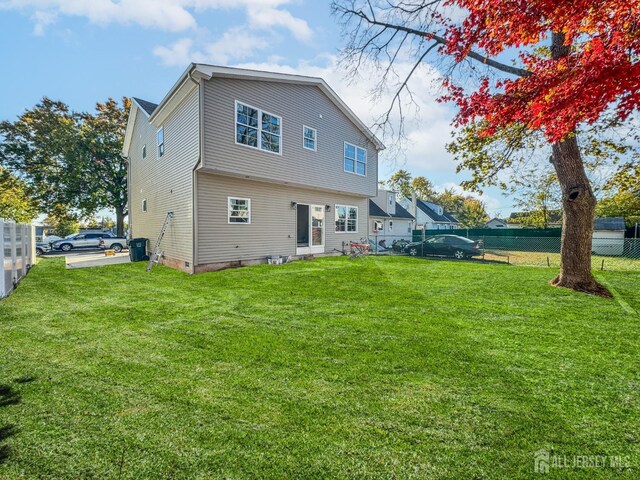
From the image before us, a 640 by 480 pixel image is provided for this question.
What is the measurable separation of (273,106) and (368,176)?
6526mm

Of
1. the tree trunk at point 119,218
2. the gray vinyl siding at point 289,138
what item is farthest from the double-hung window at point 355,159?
the tree trunk at point 119,218

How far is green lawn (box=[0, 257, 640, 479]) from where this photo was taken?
1.92 metres

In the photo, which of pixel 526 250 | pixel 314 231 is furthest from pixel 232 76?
pixel 526 250

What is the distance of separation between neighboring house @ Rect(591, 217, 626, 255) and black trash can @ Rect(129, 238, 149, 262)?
23.1 metres

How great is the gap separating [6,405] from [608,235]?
28.8 m

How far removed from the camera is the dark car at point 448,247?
15547mm

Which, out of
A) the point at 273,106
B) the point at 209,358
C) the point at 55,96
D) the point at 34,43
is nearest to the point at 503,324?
the point at 209,358

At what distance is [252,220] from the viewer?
429 inches

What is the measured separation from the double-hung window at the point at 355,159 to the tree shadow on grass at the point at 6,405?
1325 centimetres

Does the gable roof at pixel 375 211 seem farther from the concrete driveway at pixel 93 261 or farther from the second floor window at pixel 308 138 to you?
the concrete driveway at pixel 93 261

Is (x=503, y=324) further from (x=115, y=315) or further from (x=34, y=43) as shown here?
(x=34, y=43)

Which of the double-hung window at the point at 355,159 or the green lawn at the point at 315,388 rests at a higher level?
the double-hung window at the point at 355,159

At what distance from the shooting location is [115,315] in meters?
5.05

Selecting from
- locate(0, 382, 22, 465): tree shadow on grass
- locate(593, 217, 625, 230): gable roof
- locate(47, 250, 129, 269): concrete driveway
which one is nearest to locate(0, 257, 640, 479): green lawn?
locate(0, 382, 22, 465): tree shadow on grass
